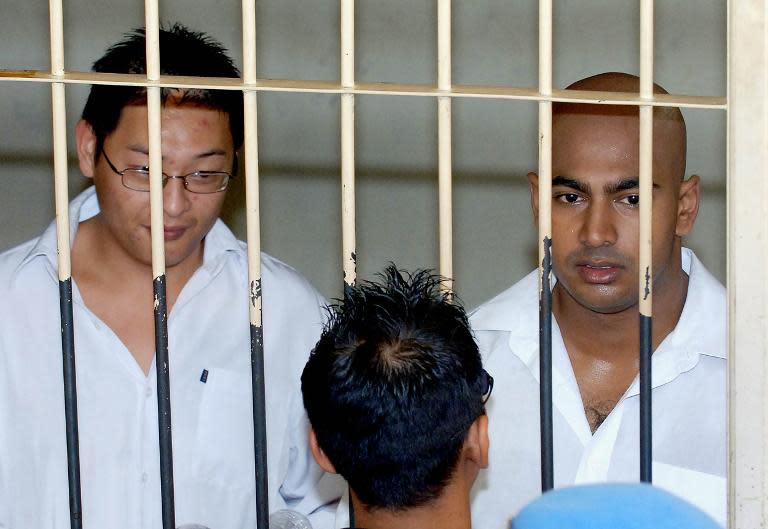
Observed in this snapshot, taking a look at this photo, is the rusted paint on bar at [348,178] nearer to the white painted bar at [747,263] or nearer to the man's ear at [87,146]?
the white painted bar at [747,263]

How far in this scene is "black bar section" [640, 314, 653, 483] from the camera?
5.04ft

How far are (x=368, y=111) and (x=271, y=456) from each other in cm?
183

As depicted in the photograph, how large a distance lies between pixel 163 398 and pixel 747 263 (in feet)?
2.61

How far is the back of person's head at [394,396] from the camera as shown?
4.42ft

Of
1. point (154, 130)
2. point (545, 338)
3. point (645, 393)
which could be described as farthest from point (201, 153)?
point (645, 393)

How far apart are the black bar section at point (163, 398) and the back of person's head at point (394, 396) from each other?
0.65ft

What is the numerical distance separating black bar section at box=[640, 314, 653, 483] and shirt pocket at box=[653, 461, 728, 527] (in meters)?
0.35

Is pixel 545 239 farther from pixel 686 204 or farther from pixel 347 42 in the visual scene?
pixel 686 204

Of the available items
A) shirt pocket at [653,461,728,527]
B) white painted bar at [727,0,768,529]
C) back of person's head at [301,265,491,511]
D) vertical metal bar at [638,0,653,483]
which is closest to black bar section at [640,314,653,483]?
vertical metal bar at [638,0,653,483]

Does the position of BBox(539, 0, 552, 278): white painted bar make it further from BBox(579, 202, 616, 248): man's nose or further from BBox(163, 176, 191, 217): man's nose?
BBox(163, 176, 191, 217): man's nose

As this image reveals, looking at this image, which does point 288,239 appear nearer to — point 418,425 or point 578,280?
point 578,280

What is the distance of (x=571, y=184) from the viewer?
2.12 meters

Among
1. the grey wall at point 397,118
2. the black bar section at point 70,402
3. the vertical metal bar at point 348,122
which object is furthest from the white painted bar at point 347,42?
the grey wall at point 397,118

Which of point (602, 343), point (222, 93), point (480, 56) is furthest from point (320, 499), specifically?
point (480, 56)
